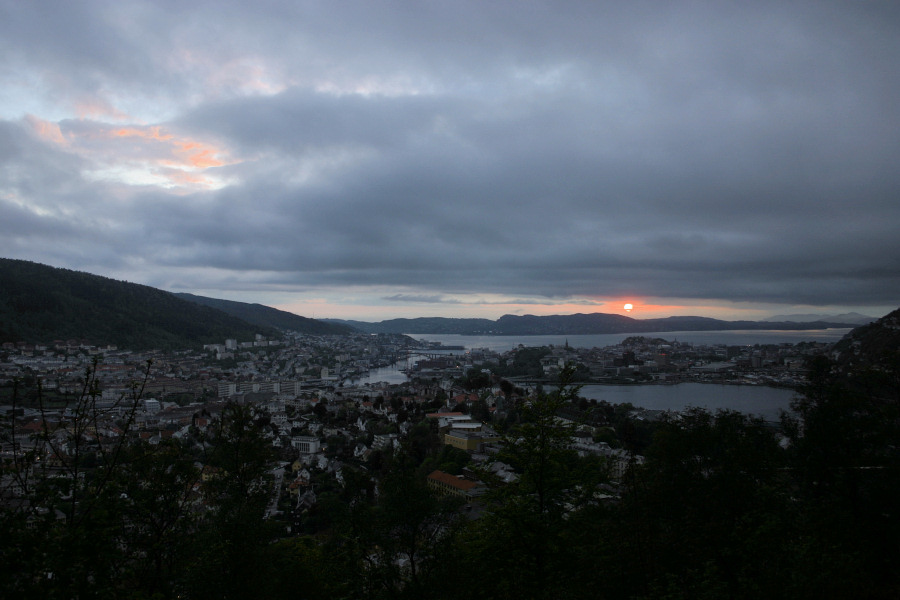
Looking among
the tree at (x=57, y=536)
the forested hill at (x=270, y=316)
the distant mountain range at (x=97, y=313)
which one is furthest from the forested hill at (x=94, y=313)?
the tree at (x=57, y=536)

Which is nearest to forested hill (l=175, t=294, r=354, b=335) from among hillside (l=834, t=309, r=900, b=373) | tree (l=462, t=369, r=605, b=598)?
hillside (l=834, t=309, r=900, b=373)

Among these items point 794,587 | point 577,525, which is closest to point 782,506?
point 794,587

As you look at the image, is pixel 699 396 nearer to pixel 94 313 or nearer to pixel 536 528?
pixel 536 528

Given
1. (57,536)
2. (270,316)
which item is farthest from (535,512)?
(270,316)

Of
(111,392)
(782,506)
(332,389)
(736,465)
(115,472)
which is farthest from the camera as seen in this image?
(332,389)

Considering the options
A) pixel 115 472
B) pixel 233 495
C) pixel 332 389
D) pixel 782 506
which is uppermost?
pixel 115 472

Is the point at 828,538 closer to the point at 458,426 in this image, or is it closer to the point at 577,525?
the point at 577,525

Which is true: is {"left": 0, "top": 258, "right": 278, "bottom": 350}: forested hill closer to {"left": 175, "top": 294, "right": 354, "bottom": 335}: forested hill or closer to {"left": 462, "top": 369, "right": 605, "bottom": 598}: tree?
{"left": 175, "top": 294, "right": 354, "bottom": 335}: forested hill
